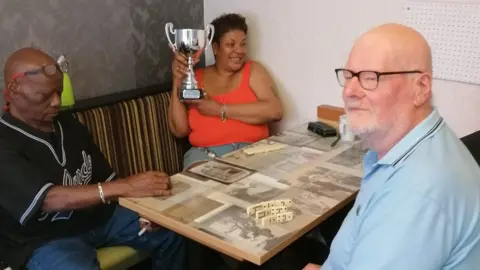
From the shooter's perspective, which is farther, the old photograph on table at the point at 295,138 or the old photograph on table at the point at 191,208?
the old photograph on table at the point at 295,138

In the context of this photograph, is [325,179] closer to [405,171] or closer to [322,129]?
[322,129]

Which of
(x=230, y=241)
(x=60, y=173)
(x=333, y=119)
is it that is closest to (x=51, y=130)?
(x=60, y=173)

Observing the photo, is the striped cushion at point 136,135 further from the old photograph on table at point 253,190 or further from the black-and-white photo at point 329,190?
the black-and-white photo at point 329,190

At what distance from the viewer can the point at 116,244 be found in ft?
7.09

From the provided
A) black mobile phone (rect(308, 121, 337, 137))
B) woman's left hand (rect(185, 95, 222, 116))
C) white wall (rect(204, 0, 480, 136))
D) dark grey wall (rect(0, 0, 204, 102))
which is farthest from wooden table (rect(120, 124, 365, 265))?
dark grey wall (rect(0, 0, 204, 102))

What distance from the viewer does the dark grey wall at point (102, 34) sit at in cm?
224

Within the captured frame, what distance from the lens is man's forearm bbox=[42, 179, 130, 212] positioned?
184 cm

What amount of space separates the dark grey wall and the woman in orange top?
29cm

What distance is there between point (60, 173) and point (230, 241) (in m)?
0.84

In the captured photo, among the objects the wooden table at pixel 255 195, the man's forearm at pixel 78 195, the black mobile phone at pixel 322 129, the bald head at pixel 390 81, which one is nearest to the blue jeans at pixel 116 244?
the man's forearm at pixel 78 195

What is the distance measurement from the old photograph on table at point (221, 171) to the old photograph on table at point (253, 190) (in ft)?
0.15

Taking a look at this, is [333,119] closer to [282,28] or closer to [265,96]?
[265,96]

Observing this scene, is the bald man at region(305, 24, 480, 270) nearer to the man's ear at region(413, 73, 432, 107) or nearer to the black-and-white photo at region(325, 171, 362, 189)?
the man's ear at region(413, 73, 432, 107)

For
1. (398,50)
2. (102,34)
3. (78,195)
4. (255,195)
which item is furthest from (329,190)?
(102,34)
